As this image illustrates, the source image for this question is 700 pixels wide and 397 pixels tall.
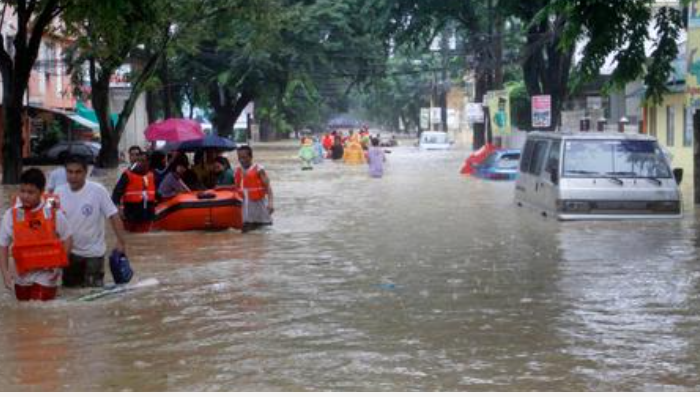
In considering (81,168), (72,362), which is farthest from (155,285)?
(72,362)

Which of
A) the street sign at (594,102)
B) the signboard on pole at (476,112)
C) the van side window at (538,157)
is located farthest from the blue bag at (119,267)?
the signboard on pole at (476,112)

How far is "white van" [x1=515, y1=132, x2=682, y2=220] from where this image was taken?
17.7 metres

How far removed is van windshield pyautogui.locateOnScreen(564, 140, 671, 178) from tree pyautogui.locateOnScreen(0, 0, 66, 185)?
10.7 meters

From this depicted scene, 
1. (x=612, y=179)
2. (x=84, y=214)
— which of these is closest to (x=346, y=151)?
(x=612, y=179)

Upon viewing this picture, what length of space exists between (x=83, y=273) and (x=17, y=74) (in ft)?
51.9

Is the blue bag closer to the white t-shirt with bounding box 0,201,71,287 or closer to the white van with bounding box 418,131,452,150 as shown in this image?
the white t-shirt with bounding box 0,201,71,287

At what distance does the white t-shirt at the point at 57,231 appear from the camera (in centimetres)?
962

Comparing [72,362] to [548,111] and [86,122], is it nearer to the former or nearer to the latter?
[548,111]

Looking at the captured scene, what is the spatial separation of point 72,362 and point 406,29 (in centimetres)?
3083

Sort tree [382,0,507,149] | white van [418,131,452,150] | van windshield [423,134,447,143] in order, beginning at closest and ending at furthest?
1. tree [382,0,507,149]
2. white van [418,131,452,150]
3. van windshield [423,134,447,143]

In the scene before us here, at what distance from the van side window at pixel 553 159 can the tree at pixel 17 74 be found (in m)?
10.2

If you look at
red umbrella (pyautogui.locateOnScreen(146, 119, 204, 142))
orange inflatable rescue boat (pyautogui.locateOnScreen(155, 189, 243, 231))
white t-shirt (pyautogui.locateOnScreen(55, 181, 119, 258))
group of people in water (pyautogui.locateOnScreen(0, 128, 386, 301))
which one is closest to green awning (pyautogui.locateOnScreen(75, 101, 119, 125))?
red umbrella (pyautogui.locateOnScreen(146, 119, 204, 142))

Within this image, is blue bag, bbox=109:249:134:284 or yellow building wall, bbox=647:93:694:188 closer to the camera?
blue bag, bbox=109:249:134:284

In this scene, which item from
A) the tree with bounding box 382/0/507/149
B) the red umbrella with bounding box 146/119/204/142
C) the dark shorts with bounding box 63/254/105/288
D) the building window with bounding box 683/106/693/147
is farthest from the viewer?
the tree with bounding box 382/0/507/149
